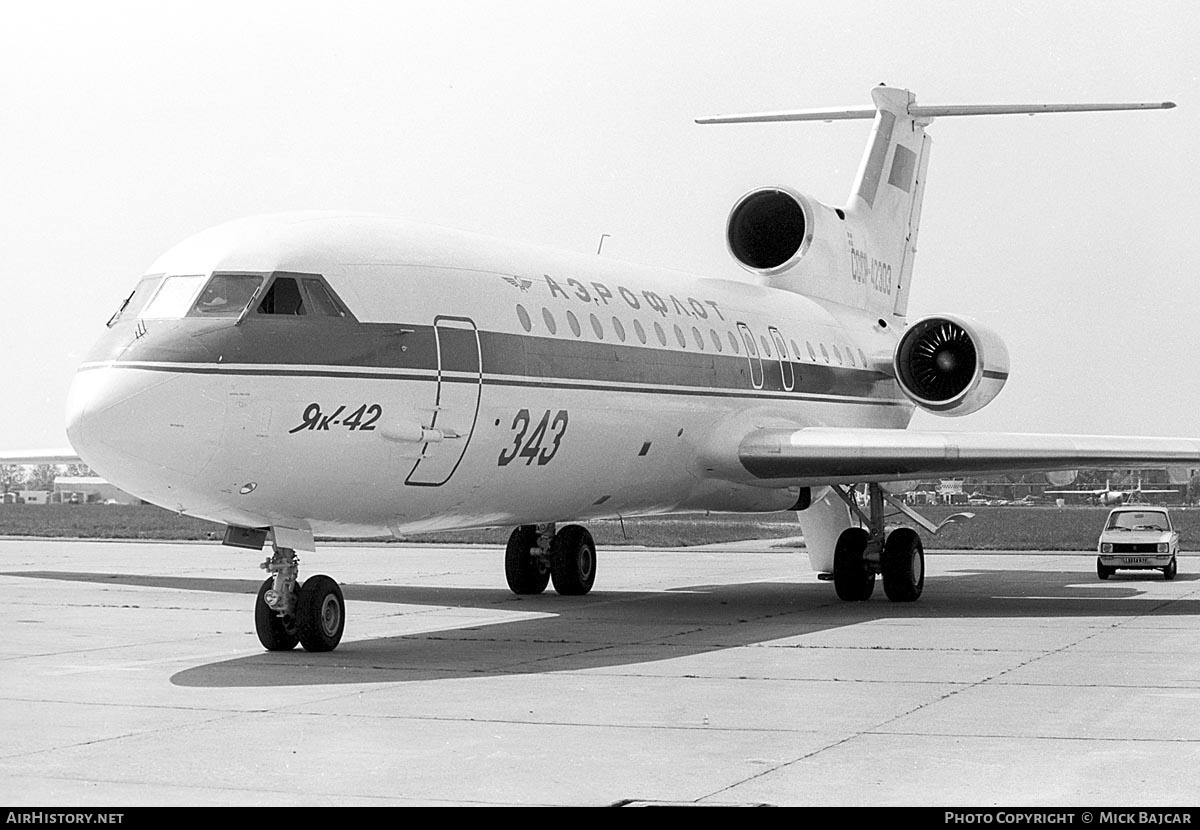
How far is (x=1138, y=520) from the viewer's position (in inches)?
1089

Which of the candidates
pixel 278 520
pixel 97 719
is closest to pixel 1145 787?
pixel 97 719

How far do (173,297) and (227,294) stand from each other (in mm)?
435

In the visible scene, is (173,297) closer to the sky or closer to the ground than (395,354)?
closer to the sky

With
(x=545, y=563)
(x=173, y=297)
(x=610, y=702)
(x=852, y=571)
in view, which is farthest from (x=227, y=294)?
(x=852, y=571)

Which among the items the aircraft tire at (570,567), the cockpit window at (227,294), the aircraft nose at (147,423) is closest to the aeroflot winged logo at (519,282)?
the cockpit window at (227,294)

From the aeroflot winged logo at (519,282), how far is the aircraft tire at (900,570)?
650 cm

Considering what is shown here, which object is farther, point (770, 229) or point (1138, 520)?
point (1138, 520)

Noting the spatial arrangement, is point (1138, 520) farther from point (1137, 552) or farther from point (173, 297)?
point (173, 297)

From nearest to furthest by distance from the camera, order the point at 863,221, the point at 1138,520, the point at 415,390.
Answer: the point at 415,390
the point at 863,221
the point at 1138,520

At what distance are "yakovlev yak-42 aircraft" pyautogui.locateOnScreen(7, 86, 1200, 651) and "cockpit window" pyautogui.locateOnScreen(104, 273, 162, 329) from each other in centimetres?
4

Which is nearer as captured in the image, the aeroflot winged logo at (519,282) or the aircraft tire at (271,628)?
the aircraft tire at (271,628)

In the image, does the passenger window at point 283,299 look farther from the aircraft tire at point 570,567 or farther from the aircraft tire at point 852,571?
the aircraft tire at point 852,571

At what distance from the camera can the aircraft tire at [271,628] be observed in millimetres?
13523

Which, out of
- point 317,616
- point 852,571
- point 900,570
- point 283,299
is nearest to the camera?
point 283,299
